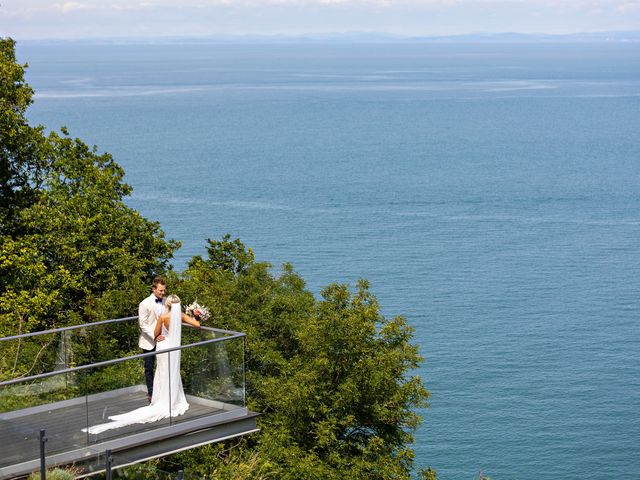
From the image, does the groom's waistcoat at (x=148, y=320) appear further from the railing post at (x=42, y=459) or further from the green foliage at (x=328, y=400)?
the green foliage at (x=328, y=400)

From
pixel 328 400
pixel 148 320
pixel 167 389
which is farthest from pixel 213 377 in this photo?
pixel 328 400

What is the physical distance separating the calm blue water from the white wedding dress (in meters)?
22.5

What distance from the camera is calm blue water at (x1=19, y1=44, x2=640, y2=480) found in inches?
1558

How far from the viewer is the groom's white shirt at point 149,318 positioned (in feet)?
45.6

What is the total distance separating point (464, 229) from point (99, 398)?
60.2 m

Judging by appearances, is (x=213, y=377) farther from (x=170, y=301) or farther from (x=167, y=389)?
(x=170, y=301)

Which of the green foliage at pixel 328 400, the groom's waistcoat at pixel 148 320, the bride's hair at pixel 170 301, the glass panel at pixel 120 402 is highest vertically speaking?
the bride's hair at pixel 170 301

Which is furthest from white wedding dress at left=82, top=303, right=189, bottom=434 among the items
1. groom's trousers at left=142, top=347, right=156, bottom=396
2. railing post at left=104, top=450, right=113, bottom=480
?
railing post at left=104, top=450, right=113, bottom=480

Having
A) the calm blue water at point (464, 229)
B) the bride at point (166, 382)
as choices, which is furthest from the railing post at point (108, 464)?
the calm blue water at point (464, 229)

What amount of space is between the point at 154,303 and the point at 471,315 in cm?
3912

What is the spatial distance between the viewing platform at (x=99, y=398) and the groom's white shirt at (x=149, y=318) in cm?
42

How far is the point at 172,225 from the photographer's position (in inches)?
2694

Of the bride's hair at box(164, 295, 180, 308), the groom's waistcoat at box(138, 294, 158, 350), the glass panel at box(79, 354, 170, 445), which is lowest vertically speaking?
the glass panel at box(79, 354, 170, 445)

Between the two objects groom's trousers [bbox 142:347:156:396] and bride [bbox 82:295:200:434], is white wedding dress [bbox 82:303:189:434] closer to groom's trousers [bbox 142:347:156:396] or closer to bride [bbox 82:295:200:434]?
bride [bbox 82:295:200:434]
